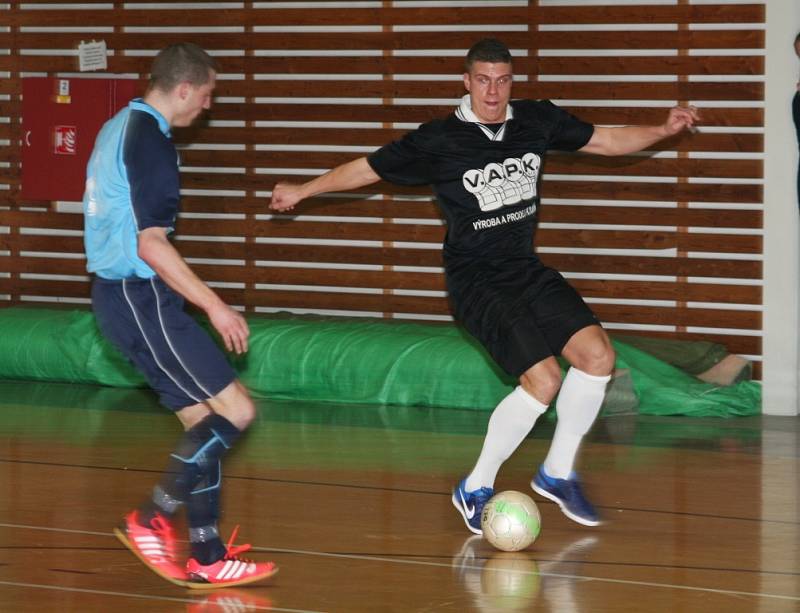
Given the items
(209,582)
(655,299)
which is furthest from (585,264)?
(209,582)

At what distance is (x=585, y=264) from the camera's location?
29.1 ft

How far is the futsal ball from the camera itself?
16.3 feet

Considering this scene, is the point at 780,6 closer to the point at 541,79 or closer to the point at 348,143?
the point at 541,79

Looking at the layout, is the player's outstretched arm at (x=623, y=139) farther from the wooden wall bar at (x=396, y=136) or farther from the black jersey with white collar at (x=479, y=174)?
the wooden wall bar at (x=396, y=136)

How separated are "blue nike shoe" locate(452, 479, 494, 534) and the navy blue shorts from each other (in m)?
1.30

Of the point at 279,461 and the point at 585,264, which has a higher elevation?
the point at 585,264

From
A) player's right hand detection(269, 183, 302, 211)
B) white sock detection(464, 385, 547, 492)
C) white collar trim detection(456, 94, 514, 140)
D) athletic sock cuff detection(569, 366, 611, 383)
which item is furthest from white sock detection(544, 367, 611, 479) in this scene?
player's right hand detection(269, 183, 302, 211)

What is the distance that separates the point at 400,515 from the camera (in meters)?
5.57

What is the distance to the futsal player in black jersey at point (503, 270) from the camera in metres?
5.37

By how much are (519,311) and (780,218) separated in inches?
137

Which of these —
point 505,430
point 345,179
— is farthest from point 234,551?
point 345,179

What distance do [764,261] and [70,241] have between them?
4.99 meters

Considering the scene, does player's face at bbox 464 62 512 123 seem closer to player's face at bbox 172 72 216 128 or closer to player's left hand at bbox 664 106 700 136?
player's left hand at bbox 664 106 700 136

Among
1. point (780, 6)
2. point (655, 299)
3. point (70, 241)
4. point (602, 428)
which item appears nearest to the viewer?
point (602, 428)
